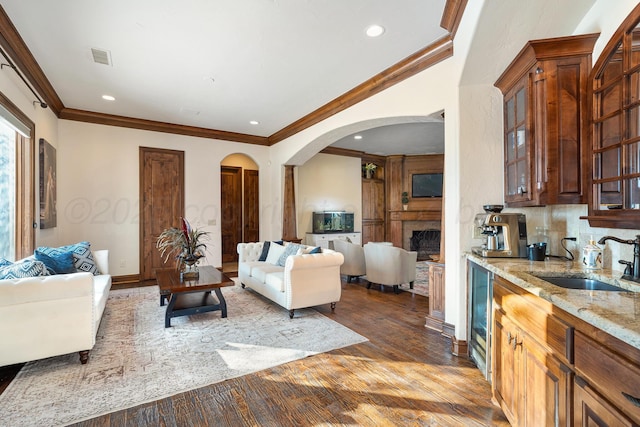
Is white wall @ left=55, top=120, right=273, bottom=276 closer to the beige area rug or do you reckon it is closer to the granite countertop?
the beige area rug

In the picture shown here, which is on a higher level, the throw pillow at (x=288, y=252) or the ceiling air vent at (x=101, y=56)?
the ceiling air vent at (x=101, y=56)

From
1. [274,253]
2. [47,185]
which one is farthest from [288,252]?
[47,185]

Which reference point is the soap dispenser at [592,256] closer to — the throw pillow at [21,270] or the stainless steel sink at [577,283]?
the stainless steel sink at [577,283]

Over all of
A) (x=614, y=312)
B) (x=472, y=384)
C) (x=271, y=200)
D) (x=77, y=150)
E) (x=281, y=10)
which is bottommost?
(x=472, y=384)

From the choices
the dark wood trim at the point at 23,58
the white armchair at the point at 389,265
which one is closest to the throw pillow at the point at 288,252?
the white armchair at the point at 389,265

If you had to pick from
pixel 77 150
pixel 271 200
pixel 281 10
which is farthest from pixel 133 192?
pixel 281 10

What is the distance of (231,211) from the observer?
802 centimetres

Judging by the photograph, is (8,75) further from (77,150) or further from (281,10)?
(281,10)

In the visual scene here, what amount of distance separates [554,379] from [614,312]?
398 mm

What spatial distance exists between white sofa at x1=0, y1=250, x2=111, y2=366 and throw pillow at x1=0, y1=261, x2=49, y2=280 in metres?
0.27

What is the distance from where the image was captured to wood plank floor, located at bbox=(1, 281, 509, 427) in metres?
1.94

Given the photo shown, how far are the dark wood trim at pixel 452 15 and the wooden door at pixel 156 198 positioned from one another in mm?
5111

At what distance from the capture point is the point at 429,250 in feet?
30.1

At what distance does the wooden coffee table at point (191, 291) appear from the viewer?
3.44m
